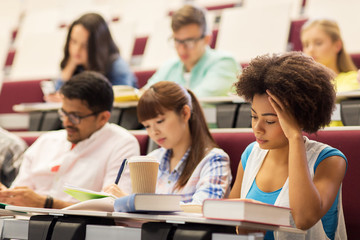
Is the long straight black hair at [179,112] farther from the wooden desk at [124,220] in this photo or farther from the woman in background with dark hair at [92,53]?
the woman in background with dark hair at [92,53]

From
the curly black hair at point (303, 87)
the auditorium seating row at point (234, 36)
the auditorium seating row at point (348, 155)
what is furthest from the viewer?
the auditorium seating row at point (234, 36)

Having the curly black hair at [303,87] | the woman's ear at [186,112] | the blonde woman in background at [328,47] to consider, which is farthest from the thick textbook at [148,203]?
the blonde woman in background at [328,47]

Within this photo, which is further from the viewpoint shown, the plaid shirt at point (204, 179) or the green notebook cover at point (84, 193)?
the plaid shirt at point (204, 179)

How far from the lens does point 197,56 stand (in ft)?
5.44

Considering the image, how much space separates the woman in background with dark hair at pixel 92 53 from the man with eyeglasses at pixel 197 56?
5.5 inches

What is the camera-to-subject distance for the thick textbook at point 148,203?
715 millimetres

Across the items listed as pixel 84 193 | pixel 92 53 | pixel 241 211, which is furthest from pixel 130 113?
pixel 241 211

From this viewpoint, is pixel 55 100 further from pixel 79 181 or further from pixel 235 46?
pixel 235 46

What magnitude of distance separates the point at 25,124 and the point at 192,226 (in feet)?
4.62

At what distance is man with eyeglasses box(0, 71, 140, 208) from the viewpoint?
125 centimetres

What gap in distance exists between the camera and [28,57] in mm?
2420

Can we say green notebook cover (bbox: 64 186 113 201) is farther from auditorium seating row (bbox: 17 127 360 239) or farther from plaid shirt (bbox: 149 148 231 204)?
auditorium seating row (bbox: 17 127 360 239)

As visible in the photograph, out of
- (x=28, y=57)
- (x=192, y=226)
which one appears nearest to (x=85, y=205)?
(x=192, y=226)

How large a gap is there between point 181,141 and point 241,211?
1.78 ft
